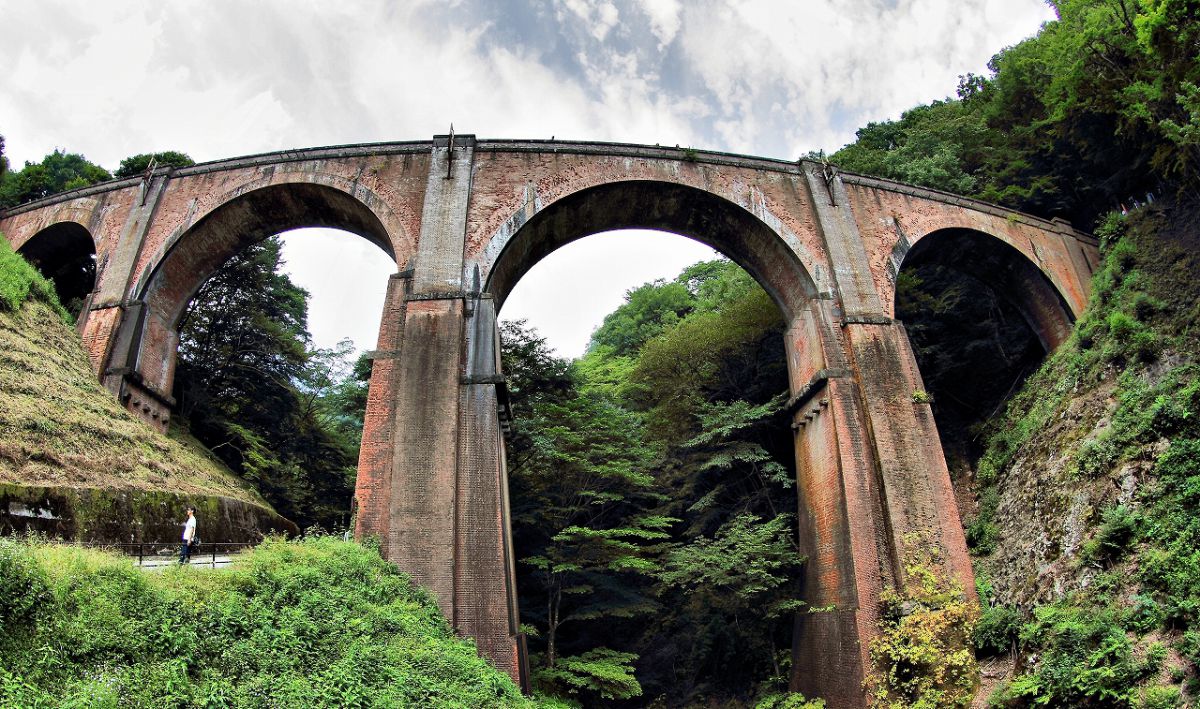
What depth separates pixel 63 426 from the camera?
371 inches

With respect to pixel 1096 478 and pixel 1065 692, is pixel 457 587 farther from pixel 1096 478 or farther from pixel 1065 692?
pixel 1096 478

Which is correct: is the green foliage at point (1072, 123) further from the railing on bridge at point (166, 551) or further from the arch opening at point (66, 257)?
the arch opening at point (66, 257)

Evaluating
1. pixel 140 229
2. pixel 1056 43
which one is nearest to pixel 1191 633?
pixel 1056 43

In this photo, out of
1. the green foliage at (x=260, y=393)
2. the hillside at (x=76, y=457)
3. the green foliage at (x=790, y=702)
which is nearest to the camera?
the hillside at (x=76, y=457)

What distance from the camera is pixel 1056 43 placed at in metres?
14.3

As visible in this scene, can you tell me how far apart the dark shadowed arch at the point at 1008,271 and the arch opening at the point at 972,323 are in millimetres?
21

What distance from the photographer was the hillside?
7836 mm

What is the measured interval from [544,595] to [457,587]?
578 cm

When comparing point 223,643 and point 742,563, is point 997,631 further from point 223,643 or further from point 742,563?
point 223,643

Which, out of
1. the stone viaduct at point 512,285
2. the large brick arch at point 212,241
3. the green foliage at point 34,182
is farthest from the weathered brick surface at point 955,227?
the green foliage at point 34,182

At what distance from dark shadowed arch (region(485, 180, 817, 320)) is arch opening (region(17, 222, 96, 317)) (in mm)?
10554

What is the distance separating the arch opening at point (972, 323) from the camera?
15820 millimetres

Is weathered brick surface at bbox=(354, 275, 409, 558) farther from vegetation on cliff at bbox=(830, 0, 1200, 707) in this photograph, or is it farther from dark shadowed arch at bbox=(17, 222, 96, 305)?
vegetation on cliff at bbox=(830, 0, 1200, 707)

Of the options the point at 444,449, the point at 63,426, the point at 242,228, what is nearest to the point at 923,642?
the point at 444,449
